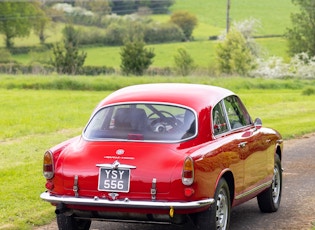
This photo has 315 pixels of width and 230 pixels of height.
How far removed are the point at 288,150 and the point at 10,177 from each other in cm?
666

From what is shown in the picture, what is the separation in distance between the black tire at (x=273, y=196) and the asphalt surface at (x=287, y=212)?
8 cm

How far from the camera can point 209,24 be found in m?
119

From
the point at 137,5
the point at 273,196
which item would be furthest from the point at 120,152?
the point at 137,5

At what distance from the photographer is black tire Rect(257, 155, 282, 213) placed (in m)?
11.1

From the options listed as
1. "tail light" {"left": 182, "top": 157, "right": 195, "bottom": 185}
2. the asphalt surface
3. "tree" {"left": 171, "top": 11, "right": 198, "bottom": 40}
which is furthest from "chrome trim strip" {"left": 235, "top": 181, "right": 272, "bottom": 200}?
"tree" {"left": 171, "top": 11, "right": 198, "bottom": 40}

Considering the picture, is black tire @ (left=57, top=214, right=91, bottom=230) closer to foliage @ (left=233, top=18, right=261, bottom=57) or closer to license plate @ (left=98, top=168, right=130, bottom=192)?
license plate @ (left=98, top=168, right=130, bottom=192)

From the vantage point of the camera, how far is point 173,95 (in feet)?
31.7

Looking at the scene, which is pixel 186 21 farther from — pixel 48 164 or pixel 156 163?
pixel 156 163

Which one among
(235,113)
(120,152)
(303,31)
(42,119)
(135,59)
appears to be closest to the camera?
(120,152)

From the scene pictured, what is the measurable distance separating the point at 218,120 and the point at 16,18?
107m

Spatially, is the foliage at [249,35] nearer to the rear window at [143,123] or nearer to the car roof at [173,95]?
the car roof at [173,95]

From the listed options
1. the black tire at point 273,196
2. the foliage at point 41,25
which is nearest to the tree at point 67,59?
the foliage at point 41,25

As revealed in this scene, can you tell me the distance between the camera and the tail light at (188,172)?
27.9 ft

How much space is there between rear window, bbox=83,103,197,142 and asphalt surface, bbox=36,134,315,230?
998 millimetres
